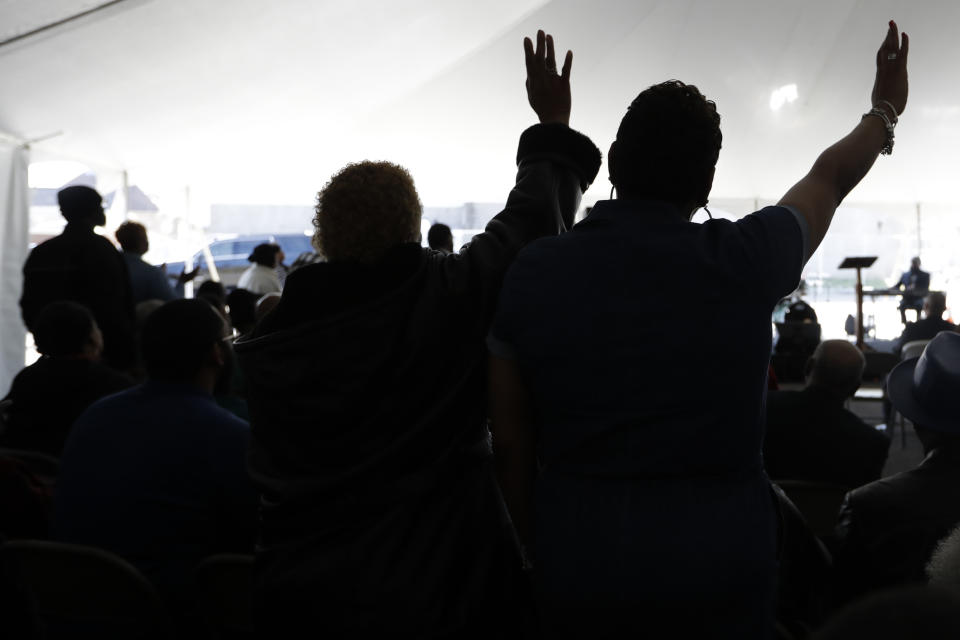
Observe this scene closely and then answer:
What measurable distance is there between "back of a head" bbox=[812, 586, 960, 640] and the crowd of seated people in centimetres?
71

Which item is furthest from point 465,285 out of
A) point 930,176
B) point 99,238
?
point 930,176

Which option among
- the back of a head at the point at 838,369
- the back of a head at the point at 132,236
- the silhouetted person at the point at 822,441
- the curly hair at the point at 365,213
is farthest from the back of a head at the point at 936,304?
the curly hair at the point at 365,213

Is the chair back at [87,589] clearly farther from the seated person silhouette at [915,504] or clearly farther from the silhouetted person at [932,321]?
the silhouetted person at [932,321]

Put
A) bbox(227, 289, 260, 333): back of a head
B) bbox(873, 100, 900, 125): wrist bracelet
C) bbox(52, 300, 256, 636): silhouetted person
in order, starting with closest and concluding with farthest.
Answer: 1. bbox(873, 100, 900, 125): wrist bracelet
2. bbox(52, 300, 256, 636): silhouetted person
3. bbox(227, 289, 260, 333): back of a head

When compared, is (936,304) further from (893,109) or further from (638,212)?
(638,212)

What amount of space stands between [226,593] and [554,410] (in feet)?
3.10

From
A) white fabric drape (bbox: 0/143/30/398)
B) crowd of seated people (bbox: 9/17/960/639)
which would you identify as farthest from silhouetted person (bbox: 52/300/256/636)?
white fabric drape (bbox: 0/143/30/398)

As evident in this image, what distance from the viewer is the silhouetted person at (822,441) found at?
2.52 metres

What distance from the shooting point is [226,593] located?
173 cm

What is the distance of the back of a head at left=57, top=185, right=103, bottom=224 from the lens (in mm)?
3818

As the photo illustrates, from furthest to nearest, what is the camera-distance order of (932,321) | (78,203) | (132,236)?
(932,321)
(132,236)
(78,203)

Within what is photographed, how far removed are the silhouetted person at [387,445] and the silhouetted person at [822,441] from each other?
5.05 feet

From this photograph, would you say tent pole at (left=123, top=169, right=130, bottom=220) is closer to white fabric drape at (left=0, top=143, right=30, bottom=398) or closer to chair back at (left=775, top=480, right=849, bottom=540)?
white fabric drape at (left=0, top=143, right=30, bottom=398)

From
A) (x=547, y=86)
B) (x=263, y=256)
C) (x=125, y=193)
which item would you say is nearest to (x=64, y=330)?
(x=547, y=86)
